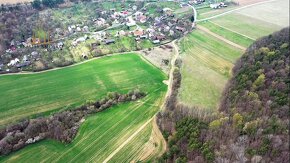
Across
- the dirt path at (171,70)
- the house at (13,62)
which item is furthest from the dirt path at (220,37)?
the house at (13,62)

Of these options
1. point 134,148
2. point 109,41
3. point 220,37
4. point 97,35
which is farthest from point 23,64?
point 220,37

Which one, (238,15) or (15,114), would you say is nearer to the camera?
(15,114)

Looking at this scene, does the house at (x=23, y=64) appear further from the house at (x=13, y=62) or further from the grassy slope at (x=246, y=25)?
the grassy slope at (x=246, y=25)

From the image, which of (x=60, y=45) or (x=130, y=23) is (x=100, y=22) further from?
(x=60, y=45)

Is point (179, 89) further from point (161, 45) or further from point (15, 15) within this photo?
point (15, 15)

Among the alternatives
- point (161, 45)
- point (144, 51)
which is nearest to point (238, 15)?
point (161, 45)

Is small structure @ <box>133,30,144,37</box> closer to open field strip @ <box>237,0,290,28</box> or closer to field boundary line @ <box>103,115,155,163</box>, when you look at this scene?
open field strip @ <box>237,0,290,28</box>

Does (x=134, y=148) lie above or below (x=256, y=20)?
below
